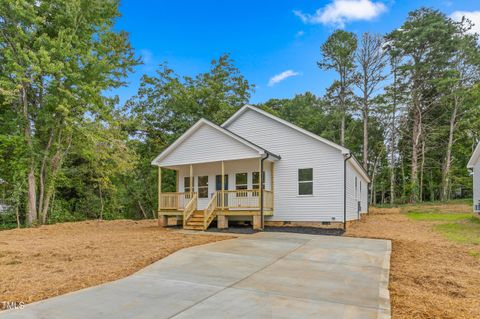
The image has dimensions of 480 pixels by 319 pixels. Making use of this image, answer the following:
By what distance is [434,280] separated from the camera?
5629 mm

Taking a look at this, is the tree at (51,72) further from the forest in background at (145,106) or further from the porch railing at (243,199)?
the porch railing at (243,199)

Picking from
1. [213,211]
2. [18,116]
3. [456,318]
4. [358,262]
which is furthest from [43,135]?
[456,318]

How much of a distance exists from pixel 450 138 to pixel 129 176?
30400 millimetres

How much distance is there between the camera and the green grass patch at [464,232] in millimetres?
10594

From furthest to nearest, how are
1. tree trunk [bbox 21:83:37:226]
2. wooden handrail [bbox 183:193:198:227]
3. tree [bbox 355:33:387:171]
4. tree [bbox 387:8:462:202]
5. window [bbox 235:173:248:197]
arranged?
1. tree [bbox 355:33:387:171]
2. tree [bbox 387:8:462:202]
3. tree trunk [bbox 21:83:37:226]
4. window [bbox 235:173:248:197]
5. wooden handrail [bbox 183:193:198:227]

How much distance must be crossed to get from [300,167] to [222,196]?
3.82 metres

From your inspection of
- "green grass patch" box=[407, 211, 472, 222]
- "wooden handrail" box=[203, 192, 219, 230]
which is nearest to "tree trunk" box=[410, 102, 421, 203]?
"green grass patch" box=[407, 211, 472, 222]

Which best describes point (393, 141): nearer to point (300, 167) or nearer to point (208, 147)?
point (300, 167)

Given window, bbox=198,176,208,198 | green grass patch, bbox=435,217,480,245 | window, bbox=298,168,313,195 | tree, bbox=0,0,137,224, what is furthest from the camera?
window, bbox=198,176,208,198

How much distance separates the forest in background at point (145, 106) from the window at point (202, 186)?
617 centimetres

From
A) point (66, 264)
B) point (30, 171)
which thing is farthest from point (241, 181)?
point (30, 171)

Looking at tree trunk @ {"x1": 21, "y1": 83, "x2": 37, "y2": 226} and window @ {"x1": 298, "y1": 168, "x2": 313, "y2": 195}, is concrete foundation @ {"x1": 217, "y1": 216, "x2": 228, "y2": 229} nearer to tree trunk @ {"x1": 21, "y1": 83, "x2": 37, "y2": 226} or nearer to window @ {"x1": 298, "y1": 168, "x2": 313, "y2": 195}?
window @ {"x1": 298, "y1": 168, "x2": 313, "y2": 195}

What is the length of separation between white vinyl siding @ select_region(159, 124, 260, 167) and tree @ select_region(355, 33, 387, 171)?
19873mm

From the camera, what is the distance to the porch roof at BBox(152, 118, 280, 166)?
13.9 meters
